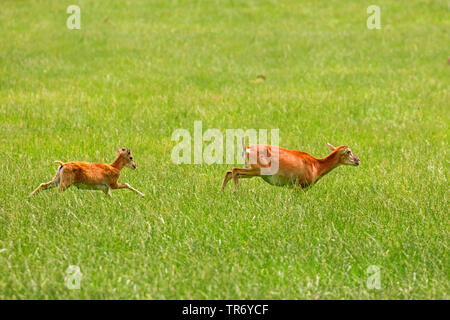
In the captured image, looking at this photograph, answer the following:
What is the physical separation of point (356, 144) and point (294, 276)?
6.71m

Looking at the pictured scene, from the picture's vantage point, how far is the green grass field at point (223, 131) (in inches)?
237

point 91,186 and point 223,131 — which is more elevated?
point 223,131

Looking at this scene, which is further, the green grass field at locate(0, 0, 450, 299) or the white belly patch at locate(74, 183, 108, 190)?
the white belly patch at locate(74, 183, 108, 190)

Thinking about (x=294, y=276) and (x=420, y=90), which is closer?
(x=294, y=276)

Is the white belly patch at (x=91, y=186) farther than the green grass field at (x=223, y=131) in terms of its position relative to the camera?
Yes

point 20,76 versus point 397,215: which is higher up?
point 20,76

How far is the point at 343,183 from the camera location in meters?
9.27

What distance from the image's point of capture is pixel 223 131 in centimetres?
1319

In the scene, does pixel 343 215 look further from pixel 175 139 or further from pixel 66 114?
pixel 66 114

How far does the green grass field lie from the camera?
19.8 ft

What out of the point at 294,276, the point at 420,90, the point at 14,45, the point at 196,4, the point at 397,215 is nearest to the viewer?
the point at 294,276

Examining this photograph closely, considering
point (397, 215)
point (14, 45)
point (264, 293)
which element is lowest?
point (264, 293)

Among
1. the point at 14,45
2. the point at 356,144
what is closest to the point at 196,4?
the point at 14,45

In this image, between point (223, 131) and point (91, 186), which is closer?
point (91, 186)
